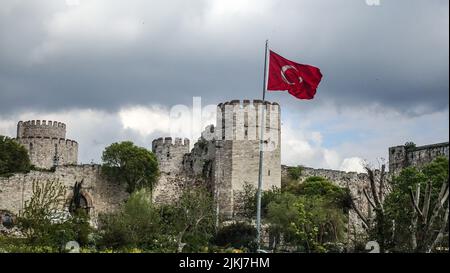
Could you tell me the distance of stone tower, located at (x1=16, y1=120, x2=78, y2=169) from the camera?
2315 inches

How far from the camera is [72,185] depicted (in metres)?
50.0

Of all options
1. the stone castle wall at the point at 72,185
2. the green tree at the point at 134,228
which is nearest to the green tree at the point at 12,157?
the stone castle wall at the point at 72,185

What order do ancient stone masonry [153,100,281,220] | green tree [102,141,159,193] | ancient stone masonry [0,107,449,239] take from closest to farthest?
ancient stone masonry [0,107,449,239], ancient stone masonry [153,100,281,220], green tree [102,141,159,193]

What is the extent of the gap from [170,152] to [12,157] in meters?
11.6

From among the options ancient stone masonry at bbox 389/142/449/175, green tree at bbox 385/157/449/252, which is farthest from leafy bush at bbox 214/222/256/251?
ancient stone masonry at bbox 389/142/449/175

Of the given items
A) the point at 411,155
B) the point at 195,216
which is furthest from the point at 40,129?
the point at 411,155

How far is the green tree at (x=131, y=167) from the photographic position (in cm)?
5097

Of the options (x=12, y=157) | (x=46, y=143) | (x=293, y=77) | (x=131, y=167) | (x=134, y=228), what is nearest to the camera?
(x=293, y=77)

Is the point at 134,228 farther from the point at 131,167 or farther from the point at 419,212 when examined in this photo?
the point at 419,212

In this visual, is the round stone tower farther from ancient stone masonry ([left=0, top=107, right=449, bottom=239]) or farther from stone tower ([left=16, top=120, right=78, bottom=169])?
stone tower ([left=16, top=120, right=78, bottom=169])

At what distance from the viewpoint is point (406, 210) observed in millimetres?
31484

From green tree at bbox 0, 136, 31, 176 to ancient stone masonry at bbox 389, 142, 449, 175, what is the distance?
2538 cm

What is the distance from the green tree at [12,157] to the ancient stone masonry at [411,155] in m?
25.4
